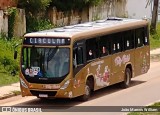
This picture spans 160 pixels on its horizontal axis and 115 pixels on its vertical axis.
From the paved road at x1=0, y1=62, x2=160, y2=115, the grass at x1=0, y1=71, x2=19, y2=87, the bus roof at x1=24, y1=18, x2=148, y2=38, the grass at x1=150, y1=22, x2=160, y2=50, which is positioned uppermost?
the bus roof at x1=24, y1=18, x2=148, y2=38

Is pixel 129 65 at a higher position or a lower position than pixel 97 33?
lower

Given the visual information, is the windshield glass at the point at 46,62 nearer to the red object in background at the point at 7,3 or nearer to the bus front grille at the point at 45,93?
the bus front grille at the point at 45,93

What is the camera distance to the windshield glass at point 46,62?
19969 mm

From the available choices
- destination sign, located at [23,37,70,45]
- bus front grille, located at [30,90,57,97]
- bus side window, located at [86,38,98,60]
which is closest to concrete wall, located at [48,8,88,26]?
bus side window, located at [86,38,98,60]

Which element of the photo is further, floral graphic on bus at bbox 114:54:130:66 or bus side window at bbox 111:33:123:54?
floral graphic on bus at bbox 114:54:130:66

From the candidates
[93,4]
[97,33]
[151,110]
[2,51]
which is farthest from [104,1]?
[151,110]

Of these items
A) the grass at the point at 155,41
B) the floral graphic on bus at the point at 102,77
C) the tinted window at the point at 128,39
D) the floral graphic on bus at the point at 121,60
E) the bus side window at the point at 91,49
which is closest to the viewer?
the bus side window at the point at 91,49

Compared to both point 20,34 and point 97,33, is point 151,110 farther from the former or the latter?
point 20,34

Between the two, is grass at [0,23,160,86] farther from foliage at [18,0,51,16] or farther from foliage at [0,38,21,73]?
foliage at [18,0,51,16]

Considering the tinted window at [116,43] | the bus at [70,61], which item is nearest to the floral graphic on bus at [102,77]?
the bus at [70,61]

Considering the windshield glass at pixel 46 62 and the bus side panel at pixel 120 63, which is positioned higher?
the windshield glass at pixel 46 62

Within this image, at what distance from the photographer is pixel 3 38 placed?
2928 cm

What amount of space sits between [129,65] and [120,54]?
1.21m

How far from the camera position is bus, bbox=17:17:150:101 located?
1995cm
